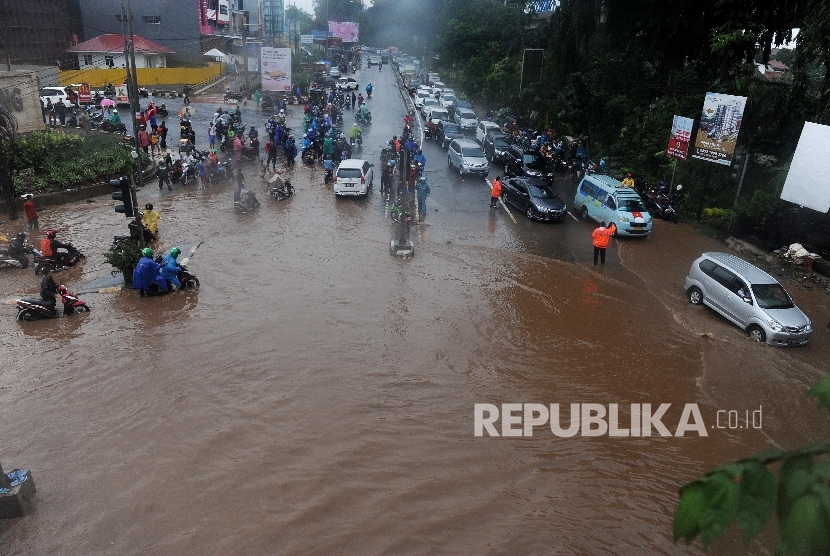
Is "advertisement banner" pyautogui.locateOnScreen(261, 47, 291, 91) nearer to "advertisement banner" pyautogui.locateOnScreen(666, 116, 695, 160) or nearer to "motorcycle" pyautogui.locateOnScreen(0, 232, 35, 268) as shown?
"advertisement banner" pyautogui.locateOnScreen(666, 116, 695, 160)

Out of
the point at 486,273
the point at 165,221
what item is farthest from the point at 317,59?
the point at 486,273

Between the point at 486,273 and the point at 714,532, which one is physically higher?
the point at 714,532

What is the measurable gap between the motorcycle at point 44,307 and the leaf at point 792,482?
14482 millimetres

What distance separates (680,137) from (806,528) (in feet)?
78.8

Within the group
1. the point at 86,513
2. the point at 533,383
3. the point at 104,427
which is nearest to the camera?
the point at 86,513

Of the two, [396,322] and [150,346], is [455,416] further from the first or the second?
[150,346]

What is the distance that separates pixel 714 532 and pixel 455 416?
8.73 metres

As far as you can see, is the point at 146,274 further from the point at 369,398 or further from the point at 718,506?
the point at 718,506

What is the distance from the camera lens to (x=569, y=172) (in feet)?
105

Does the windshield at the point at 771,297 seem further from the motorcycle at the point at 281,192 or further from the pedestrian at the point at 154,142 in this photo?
the pedestrian at the point at 154,142

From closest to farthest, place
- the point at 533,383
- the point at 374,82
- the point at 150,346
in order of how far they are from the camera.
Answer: the point at 533,383, the point at 150,346, the point at 374,82

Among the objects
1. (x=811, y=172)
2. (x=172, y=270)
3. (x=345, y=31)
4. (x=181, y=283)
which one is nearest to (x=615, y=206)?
(x=811, y=172)

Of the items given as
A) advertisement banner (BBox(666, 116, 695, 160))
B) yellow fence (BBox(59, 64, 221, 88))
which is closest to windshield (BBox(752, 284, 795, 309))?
advertisement banner (BBox(666, 116, 695, 160))

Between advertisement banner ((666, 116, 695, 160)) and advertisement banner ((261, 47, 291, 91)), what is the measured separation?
29367mm
